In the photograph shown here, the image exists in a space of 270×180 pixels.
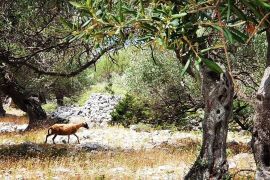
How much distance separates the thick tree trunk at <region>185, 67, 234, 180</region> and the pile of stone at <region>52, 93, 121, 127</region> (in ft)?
69.8

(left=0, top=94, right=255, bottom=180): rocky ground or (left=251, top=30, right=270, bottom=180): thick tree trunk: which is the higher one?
(left=251, top=30, right=270, bottom=180): thick tree trunk

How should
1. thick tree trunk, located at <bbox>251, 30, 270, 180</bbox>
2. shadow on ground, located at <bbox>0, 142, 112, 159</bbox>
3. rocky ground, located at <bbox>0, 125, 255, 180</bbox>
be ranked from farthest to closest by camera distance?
1. shadow on ground, located at <bbox>0, 142, 112, 159</bbox>
2. rocky ground, located at <bbox>0, 125, 255, 180</bbox>
3. thick tree trunk, located at <bbox>251, 30, 270, 180</bbox>

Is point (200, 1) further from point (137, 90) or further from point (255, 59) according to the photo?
point (137, 90)

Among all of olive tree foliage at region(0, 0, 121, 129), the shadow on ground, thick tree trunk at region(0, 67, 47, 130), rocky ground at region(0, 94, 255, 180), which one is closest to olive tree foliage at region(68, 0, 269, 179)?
olive tree foliage at region(0, 0, 121, 129)

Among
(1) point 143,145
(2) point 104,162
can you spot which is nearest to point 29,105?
(1) point 143,145

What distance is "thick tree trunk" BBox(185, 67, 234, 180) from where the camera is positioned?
9.52 meters

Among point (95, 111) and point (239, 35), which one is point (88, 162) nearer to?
point (239, 35)

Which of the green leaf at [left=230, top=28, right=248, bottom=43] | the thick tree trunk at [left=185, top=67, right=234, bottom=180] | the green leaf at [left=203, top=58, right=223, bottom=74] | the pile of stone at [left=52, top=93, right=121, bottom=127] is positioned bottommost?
the pile of stone at [left=52, top=93, right=121, bottom=127]

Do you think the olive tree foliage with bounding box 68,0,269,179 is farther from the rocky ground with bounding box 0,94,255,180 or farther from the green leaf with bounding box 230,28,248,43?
the rocky ground with bounding box 0,94,255,180

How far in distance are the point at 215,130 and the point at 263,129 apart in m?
4.58

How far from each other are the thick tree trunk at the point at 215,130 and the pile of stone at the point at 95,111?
2126 cm

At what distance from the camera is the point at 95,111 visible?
1451 inches

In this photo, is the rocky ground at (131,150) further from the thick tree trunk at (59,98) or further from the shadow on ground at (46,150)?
the thick tree trunk at (59,98)

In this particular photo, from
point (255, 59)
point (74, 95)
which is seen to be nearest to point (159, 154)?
point (255, 59)
